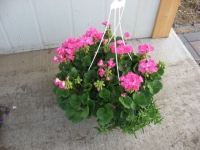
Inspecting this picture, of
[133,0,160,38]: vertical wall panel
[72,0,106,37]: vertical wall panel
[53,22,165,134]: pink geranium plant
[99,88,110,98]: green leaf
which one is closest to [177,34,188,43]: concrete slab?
[133,0,160,38]: vertical wall panel

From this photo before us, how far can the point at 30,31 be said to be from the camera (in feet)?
5.35

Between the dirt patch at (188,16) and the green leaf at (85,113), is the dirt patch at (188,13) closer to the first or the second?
the dirt patch at (188,16)

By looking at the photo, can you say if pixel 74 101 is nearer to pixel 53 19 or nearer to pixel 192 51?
pixel 53 19

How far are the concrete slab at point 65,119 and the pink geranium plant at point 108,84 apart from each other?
15cm

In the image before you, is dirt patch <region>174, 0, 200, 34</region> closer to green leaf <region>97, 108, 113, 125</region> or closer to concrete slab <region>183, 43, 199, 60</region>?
concrete slab <region>183, 43, 199, 60</region>

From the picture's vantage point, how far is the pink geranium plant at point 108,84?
3.26 ft

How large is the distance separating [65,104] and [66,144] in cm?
28

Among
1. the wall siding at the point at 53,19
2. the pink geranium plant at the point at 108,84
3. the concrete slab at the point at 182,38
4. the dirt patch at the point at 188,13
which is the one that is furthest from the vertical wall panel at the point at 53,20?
the dirt patch at the point at 188,13

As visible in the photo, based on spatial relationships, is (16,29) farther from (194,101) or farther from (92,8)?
(194,101)

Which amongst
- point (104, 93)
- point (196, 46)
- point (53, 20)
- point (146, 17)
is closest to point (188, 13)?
point (196, 46)

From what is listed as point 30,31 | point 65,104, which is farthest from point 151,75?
point 30,31

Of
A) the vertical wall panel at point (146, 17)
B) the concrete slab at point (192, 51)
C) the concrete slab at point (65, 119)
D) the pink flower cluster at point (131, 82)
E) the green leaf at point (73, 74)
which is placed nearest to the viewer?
the pink flower cluster at point (131, 82)

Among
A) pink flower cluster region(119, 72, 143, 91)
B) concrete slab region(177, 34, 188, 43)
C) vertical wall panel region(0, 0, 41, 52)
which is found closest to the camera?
pink flower cluster region(119, 72, 143, 91)

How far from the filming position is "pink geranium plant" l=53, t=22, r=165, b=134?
39.1 inches
